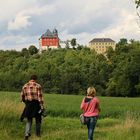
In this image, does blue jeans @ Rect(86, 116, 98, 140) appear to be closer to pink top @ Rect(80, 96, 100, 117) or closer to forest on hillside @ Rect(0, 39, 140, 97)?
pink top @ Rect(80, 96, 100, 117)

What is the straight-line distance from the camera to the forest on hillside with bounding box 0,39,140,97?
10250cm

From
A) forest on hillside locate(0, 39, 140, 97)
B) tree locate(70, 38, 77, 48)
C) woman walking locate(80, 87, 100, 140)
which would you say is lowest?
woman walking locate(80, 87, 100, 140)

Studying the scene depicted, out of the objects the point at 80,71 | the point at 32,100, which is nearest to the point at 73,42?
the point at 80,71

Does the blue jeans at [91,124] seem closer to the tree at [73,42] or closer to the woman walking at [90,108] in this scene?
the woman walking at [90,108]

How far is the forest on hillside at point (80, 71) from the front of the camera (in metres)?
102

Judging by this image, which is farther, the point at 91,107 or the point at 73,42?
the point at 73,42

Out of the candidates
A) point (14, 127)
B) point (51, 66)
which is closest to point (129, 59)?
point (51, 66)

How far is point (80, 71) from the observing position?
400 feet

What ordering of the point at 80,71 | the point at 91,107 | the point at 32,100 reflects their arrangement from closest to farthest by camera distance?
the point at 91,107, the point at 32,100, the point at 80,71

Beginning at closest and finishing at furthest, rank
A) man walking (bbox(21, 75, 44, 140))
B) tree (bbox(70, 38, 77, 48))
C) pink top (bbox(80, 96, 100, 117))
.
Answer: pink top (bbox(80, 96, 100, 117)) → man walking (bbox(21, 75, 44, 140)) → tree (bbox(70, 38, 77, 48))

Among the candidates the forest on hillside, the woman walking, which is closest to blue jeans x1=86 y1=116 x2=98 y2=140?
the woman walking

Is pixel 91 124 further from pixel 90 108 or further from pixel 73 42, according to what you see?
pixel 73 42

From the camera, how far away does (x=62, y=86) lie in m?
119

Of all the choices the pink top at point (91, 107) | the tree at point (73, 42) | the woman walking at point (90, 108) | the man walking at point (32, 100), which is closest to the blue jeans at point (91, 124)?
the woman walking at point (90, 108)
